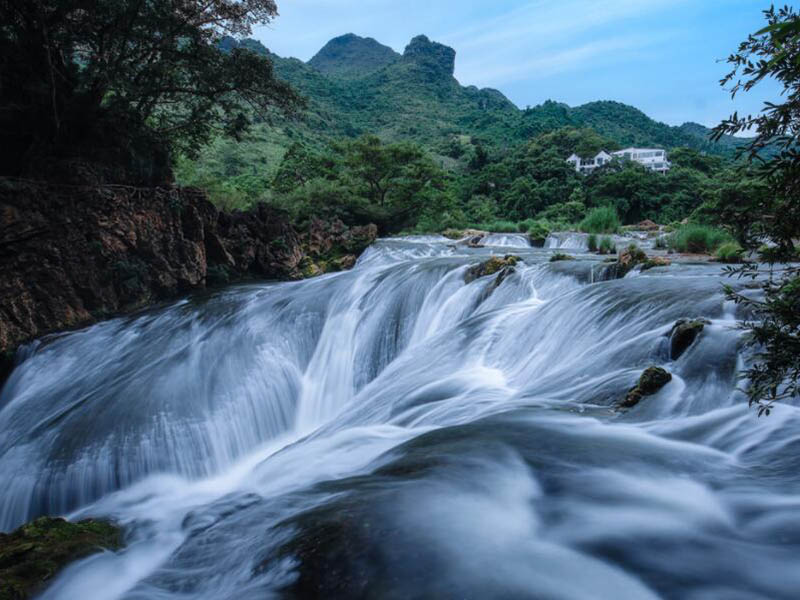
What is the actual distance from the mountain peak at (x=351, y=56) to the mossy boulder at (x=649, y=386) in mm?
166127

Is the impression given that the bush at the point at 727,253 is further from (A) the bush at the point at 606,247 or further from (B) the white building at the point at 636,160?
(B) the white building at the point at 636,160

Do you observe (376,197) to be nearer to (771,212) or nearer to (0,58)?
(0,58)

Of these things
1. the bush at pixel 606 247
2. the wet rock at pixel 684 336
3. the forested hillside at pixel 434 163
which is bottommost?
the wet rock at pixel 684 336

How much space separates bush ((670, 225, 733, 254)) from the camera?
11.2 m

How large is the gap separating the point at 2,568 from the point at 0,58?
1177 centimetres

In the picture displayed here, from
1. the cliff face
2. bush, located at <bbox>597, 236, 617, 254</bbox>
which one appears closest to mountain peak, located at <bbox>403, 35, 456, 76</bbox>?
bush, located at <bbox>597, 236, 617, 254</bbox>

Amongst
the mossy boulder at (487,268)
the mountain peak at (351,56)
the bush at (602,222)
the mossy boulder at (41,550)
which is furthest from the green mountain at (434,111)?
the mossy boulder at (41,550)

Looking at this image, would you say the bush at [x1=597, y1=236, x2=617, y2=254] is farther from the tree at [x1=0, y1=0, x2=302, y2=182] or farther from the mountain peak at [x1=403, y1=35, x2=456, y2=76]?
the mountain peak at [x1=403, y1=35, x2=456, y2=76]

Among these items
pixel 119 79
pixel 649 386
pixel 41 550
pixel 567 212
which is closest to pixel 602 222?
pixel 119 79

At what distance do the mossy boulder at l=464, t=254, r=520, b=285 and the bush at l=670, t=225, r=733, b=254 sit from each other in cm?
496

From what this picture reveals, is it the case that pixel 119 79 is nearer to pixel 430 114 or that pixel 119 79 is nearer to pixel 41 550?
Result: pixel 41 550

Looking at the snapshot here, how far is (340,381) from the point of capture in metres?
8.07

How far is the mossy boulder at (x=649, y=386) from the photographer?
169 inches

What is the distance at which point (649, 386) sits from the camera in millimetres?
4320
